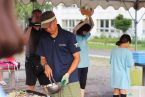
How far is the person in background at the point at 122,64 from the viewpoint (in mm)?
7008

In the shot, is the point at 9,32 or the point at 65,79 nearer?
the point at 9,32

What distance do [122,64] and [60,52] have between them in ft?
9.14

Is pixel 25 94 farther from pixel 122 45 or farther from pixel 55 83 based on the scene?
pixel 122 45

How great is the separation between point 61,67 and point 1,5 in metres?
3.87

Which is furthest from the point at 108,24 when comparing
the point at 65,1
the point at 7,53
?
the point at 7,53

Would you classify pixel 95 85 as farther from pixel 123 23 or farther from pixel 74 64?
pixel 123 23

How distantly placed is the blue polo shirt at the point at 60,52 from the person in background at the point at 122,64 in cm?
252

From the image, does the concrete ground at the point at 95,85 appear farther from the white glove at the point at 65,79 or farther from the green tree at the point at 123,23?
the green tree at the point at 123,23

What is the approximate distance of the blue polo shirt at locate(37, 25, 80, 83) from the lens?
4.57 m

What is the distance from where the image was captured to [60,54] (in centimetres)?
458

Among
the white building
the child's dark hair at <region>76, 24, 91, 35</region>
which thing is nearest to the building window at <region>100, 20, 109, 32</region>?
the white building

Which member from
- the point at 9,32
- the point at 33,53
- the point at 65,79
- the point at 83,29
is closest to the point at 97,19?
the point at 83,29

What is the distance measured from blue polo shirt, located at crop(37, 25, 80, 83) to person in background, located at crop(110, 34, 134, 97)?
8.27ft

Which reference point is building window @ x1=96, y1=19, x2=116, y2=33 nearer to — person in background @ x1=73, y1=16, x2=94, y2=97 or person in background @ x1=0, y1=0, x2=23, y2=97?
person in background @ x1=73, y1=16, x2=94, y2=97
